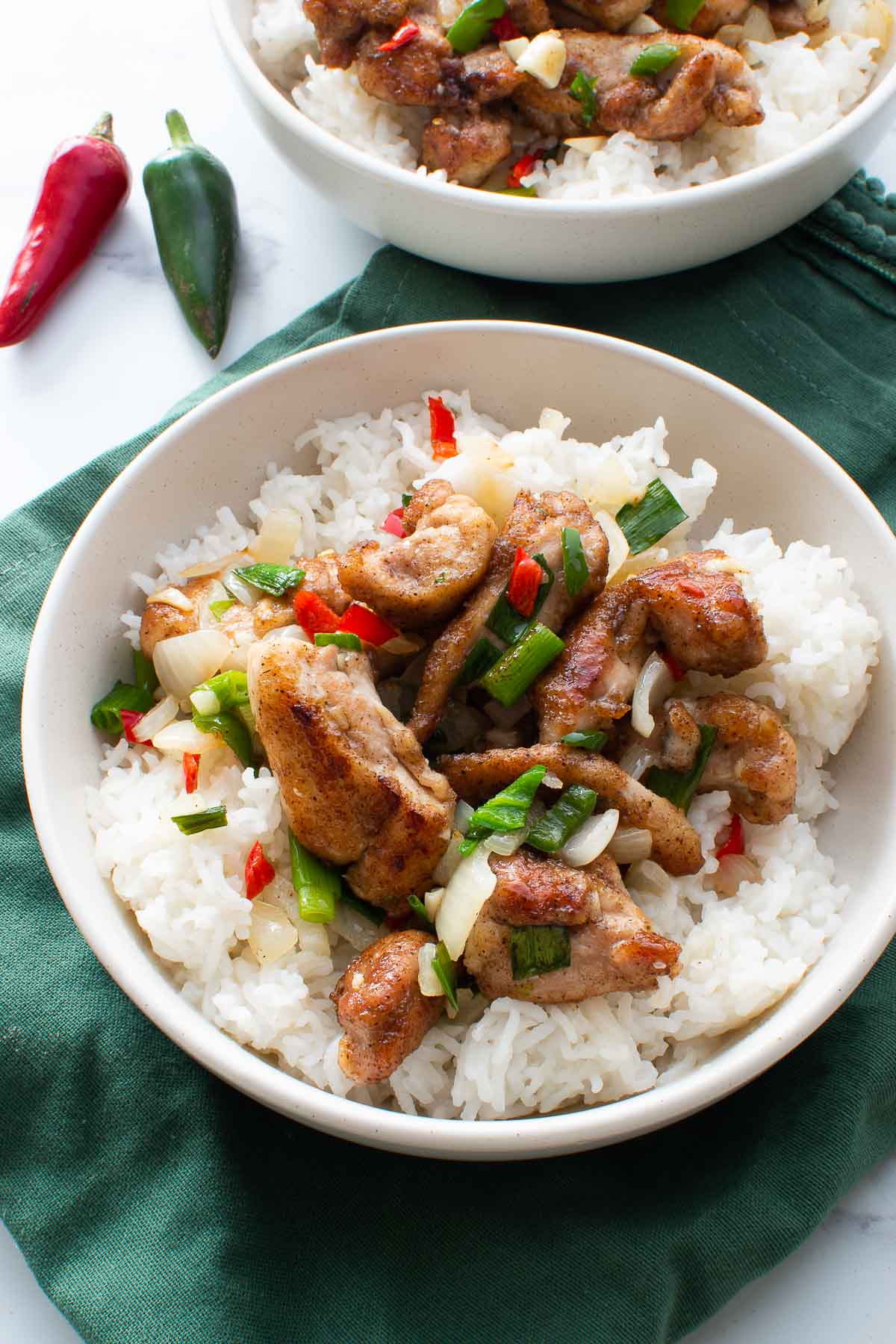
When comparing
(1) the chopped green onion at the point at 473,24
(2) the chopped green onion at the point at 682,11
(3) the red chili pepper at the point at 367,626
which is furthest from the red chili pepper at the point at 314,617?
(2) the chopped green onion at the point at 682,11

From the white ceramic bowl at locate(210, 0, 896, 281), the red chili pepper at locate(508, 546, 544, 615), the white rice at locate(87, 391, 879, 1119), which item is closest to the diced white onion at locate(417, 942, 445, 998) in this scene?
the white rice at locate(87, 391, 879, 1119)

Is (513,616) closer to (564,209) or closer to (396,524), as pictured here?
(396,524)

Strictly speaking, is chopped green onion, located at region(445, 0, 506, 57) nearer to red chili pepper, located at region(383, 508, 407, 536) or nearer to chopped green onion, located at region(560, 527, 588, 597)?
red chili pepper, located at region(383, 508, 407, 536)

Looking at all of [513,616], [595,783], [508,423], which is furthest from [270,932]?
[508,423]

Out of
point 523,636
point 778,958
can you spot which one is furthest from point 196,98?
point 778,958

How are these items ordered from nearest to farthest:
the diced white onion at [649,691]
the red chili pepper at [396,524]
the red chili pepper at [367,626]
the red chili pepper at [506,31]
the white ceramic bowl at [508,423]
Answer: the white ceramic bowl at [508,423]
the diced white onion at [649,691]
the red chili pepper at [367,626]
the red chili pepper at [396,524]
the red chili pepper at [506,31]

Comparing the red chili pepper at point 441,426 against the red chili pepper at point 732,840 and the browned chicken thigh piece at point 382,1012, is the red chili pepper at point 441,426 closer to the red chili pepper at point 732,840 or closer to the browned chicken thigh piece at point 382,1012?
the red chili pepper at point 732,840

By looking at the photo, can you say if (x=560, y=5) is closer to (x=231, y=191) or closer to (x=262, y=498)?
(x=231, y=191)
